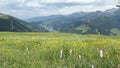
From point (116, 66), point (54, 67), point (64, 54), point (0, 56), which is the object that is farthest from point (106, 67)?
point (0, 56)

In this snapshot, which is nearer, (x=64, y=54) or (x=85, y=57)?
(x=85, y=57)

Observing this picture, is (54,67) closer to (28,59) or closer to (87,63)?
(87,63)

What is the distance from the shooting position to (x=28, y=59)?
1075cm

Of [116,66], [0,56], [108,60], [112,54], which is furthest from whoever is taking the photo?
[0,56]

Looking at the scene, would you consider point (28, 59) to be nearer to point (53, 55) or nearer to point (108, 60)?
point (53, 55)

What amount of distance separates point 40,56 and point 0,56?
1.53 metres

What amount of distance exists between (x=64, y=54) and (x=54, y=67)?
2.70 metres

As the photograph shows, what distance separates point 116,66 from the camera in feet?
29.8

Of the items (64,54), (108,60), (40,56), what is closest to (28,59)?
(40,56)

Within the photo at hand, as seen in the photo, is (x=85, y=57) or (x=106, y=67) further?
(x=85, y=57)

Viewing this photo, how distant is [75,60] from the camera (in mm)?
9992

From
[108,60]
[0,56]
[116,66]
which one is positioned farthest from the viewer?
[0,56]

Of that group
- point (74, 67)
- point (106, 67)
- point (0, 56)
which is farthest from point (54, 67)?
point (0, 56)

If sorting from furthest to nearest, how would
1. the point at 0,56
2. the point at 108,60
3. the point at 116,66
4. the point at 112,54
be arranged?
the point at 0,56, the point at 112,54, the point at 108,60, the point at 116,66
